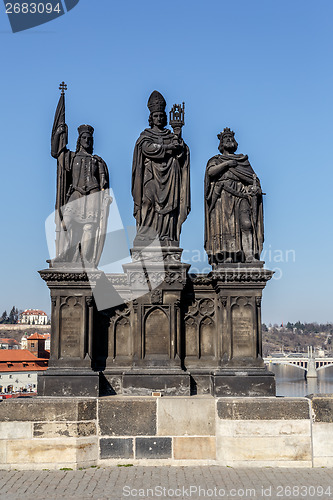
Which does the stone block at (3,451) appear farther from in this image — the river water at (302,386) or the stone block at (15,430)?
the river water at (302,386)

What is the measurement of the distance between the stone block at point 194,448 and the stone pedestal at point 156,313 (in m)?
1.26

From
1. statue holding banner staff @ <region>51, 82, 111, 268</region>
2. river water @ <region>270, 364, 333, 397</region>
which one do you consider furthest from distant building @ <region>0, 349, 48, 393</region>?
statue holding banner staff @ <region>51, 82, 111, 268</region>

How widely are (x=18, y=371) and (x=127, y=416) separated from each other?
240 ft

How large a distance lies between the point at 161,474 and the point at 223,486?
1.16 metres

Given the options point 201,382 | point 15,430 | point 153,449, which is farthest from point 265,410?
point 15,430

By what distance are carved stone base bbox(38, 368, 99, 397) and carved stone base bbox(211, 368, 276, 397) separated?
2206mm

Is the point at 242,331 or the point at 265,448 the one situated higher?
the point at 242,331

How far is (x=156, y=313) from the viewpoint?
1077 centimetres

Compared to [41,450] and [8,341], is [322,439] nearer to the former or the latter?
[41,450]

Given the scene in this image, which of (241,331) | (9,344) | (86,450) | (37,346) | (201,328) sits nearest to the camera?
(86,450)

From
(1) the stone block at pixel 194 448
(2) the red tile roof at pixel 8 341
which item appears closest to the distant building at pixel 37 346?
(2) the red tile roof at pixel 8 341

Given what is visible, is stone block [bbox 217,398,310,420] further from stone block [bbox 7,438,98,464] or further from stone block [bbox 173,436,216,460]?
stone block [bbox 7,438,98,464]

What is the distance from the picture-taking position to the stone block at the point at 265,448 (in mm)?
9539

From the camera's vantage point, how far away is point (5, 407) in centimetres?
967
